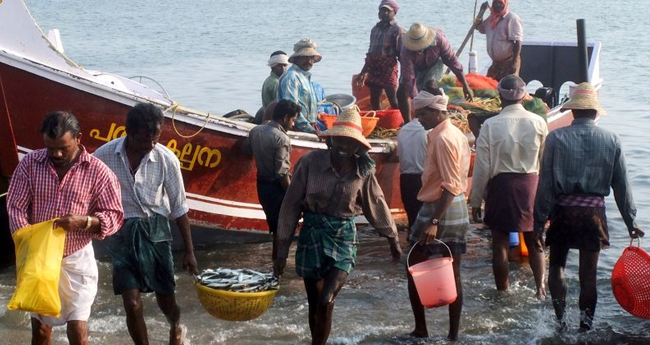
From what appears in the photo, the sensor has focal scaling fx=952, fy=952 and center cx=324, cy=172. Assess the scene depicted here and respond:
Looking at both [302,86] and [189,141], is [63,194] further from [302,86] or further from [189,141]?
[302,86]

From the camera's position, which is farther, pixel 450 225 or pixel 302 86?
pixel 302 86

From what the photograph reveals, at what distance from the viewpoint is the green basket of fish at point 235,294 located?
587 cm

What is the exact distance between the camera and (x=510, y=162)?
7066 millimetres

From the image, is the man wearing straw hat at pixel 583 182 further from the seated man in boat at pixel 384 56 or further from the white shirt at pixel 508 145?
the seated man in boat at pixel 384 56

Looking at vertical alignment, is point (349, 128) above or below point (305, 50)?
below

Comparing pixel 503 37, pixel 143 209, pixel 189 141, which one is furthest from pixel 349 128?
pixel 503 37

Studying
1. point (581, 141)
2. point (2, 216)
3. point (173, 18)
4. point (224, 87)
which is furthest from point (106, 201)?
point (173, 18)

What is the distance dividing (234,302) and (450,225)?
158cm

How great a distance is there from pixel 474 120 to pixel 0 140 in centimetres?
435

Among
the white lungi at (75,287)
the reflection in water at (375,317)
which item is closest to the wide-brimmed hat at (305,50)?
the reflection in water at (375,317)

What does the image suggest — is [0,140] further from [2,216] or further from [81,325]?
[81,325]

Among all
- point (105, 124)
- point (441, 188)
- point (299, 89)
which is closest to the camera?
point (441, 188)

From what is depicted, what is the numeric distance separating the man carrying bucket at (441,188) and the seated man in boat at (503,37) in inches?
213

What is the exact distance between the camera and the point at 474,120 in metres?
9.04
